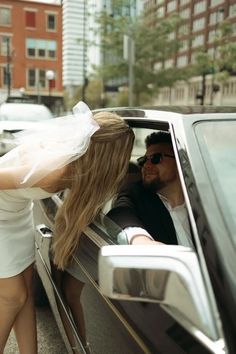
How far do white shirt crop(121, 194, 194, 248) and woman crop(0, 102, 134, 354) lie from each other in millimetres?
219

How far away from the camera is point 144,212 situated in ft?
6.58

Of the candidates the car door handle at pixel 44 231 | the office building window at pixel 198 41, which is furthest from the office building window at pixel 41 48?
the car door handle at pixel 44 231

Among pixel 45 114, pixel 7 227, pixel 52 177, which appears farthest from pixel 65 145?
pixel 45 114

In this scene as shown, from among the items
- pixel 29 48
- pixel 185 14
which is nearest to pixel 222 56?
pixel 185 14

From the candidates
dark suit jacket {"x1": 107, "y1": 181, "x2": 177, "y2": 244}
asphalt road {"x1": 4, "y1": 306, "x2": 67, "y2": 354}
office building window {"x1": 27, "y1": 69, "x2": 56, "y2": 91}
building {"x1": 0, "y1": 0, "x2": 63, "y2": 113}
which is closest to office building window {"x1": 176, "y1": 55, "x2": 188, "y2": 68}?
asphalt road {"x1": 4, "y1": 306, "x2": 67, "y2": 354}

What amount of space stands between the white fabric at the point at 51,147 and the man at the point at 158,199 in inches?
12.2

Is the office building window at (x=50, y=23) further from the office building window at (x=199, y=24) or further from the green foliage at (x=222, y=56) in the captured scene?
the green foliage at (x=222, y=56)

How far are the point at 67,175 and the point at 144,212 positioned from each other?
0.46 m

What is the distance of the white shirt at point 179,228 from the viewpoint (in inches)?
61.7

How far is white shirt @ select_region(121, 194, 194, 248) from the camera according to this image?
1.57 metres

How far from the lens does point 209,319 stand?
0.96m

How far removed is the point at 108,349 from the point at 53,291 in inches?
29.4

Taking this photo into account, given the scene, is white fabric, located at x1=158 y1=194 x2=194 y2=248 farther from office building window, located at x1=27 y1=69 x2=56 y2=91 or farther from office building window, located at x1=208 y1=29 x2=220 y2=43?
office building window, located at x1=27 y1=69 x2=56 y2=91

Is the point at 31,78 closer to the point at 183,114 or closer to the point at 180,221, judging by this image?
the point at 180,221
